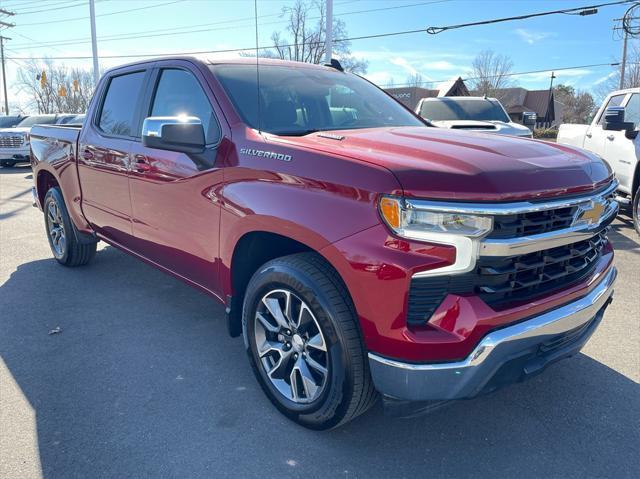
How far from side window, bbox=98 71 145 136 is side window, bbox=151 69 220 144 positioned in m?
0.36

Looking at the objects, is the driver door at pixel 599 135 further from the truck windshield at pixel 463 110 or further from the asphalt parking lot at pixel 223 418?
the asphalt parking lot at pixel 223 418

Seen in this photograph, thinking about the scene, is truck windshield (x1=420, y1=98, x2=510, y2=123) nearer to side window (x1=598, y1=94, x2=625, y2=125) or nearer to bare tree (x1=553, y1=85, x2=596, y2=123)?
side window (x1=598, y1=94, x2=625, y2=125)

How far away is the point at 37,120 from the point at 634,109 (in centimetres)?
1884

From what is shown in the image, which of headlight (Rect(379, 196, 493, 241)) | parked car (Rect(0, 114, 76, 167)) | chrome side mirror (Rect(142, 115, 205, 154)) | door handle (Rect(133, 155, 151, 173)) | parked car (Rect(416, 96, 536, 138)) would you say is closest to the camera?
headlight (Rect(379, 196, 493, 241))

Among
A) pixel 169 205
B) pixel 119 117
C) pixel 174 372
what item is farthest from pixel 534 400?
pixel 119 117

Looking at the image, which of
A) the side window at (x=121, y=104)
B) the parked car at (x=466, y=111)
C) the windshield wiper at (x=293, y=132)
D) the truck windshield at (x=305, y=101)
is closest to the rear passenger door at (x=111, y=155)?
the side window at (x=121, y=104)

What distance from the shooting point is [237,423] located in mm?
2783

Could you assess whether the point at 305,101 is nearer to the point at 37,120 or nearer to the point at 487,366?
the point at 487,366

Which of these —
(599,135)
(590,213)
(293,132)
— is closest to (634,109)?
(599,135)

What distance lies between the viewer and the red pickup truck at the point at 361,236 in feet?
6.86

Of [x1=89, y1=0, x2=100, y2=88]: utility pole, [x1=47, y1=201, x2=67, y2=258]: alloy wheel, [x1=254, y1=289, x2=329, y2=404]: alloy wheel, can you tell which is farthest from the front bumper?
[x1=89, y1=0, x2=100, y2=88]: utility pole

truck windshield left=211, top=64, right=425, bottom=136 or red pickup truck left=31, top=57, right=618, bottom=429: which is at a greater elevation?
truck windshield left=211, top=64, right=425, bottom=136

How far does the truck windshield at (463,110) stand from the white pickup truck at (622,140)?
2068 mm

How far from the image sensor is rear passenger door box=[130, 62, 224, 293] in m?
3.08
